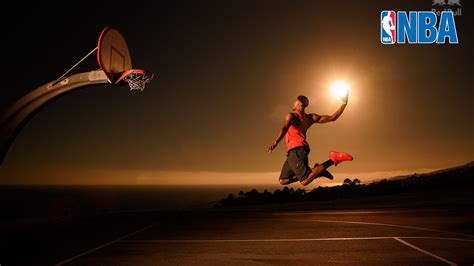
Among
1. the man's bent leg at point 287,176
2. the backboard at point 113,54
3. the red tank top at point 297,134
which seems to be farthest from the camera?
the backboard at point 113,54

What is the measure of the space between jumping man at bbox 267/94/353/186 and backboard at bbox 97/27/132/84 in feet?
14.6

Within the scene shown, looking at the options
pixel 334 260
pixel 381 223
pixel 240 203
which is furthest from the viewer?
pixel 240 203

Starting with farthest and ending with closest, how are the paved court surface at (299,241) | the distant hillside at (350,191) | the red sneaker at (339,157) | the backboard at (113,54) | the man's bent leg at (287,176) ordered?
the distant hillside at (350,191), the backboard at (113,54), the man's bent leg at (287,176), the red sneaker at (339,157), the paved court surface at (299,241)

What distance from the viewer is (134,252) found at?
8570 millimetres

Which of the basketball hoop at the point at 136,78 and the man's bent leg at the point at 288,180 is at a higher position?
the basketball hoop at the point at 136,78

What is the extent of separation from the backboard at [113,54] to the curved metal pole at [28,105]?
70 centimetres

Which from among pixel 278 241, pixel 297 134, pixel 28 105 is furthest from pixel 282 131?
pixel 28 105

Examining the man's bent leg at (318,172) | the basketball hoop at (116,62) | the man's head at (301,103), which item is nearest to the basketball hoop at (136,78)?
the basketball hoop at (116,62)

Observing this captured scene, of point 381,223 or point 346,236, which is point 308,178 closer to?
point 346,236

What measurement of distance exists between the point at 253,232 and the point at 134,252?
3592mm

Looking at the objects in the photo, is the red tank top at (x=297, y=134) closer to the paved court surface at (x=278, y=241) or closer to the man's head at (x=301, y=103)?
the man's head at (x=301, y=103)

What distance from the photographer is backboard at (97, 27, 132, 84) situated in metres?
10.1

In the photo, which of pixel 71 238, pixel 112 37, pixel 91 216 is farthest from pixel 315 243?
pixel 91 216

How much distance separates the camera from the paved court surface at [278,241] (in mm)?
7691
